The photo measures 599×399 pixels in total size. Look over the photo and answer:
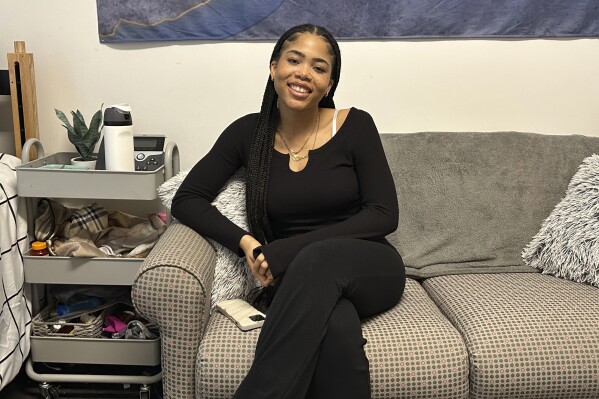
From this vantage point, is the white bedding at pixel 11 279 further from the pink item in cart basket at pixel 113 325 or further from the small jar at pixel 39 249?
the pink item in cart basket at pixel 113 325

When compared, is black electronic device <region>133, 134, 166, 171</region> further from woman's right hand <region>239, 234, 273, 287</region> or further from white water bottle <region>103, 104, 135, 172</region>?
woman's right hand <region>239, 234, 273, 287</region>

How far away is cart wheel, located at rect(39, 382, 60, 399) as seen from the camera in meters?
1.86

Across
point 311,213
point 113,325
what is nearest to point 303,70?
Result: point 311,213

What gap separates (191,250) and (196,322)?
0.21 m

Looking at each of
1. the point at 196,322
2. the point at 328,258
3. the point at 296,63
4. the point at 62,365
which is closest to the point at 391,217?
the point at 328,258

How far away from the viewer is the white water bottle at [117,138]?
1850 mm

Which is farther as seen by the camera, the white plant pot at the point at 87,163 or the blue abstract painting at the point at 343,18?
the blue abstract painting at the point at 343,18

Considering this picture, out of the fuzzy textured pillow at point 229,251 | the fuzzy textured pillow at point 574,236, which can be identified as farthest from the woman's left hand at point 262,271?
the fuzzy textured pillow at point 574,236

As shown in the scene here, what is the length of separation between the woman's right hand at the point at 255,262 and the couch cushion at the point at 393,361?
6.6 inches

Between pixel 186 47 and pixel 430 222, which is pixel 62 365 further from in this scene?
pixel 430 222

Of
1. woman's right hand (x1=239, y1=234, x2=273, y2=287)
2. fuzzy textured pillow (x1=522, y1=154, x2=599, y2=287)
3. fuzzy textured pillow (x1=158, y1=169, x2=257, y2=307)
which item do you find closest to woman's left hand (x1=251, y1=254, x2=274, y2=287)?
woman's right hand (x1=239, y1=234, x2=273, y2=287)

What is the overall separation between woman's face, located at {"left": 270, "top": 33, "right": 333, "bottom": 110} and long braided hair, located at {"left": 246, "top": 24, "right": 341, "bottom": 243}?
0.03 m

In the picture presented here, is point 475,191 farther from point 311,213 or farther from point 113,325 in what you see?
point 113,325

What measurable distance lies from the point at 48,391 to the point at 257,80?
127 centimetres
